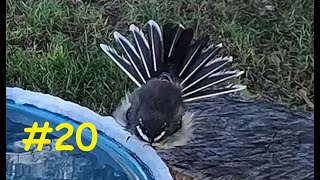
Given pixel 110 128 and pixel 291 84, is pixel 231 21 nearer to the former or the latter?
pixel 291 84

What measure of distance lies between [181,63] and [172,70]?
0.02m

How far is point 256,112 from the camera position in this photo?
1.56 metres

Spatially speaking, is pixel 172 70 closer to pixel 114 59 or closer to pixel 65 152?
pixel 114 59

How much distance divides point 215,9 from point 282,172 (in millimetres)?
294

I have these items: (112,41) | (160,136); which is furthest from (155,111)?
(112,41)

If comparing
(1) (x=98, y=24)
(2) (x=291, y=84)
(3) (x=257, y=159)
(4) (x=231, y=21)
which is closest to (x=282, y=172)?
(3) (x=257, y=159)

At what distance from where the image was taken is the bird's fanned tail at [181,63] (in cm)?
153

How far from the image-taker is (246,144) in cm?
154

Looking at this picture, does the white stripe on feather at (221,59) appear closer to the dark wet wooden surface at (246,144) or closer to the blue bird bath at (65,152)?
the dark wet wooden surface at (246,144)

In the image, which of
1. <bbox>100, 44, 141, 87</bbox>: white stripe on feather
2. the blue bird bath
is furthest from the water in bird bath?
<bbox>100, 44, 141, 87</bbox>: white stripe on feather

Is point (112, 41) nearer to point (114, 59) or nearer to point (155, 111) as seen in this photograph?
point (114, 59)

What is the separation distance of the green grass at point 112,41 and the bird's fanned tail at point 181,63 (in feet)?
0.06

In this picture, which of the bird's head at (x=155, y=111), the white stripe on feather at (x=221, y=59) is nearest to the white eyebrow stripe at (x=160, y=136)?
the bird's head at (x=155, y=111)

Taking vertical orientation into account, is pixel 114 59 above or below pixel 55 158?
above
